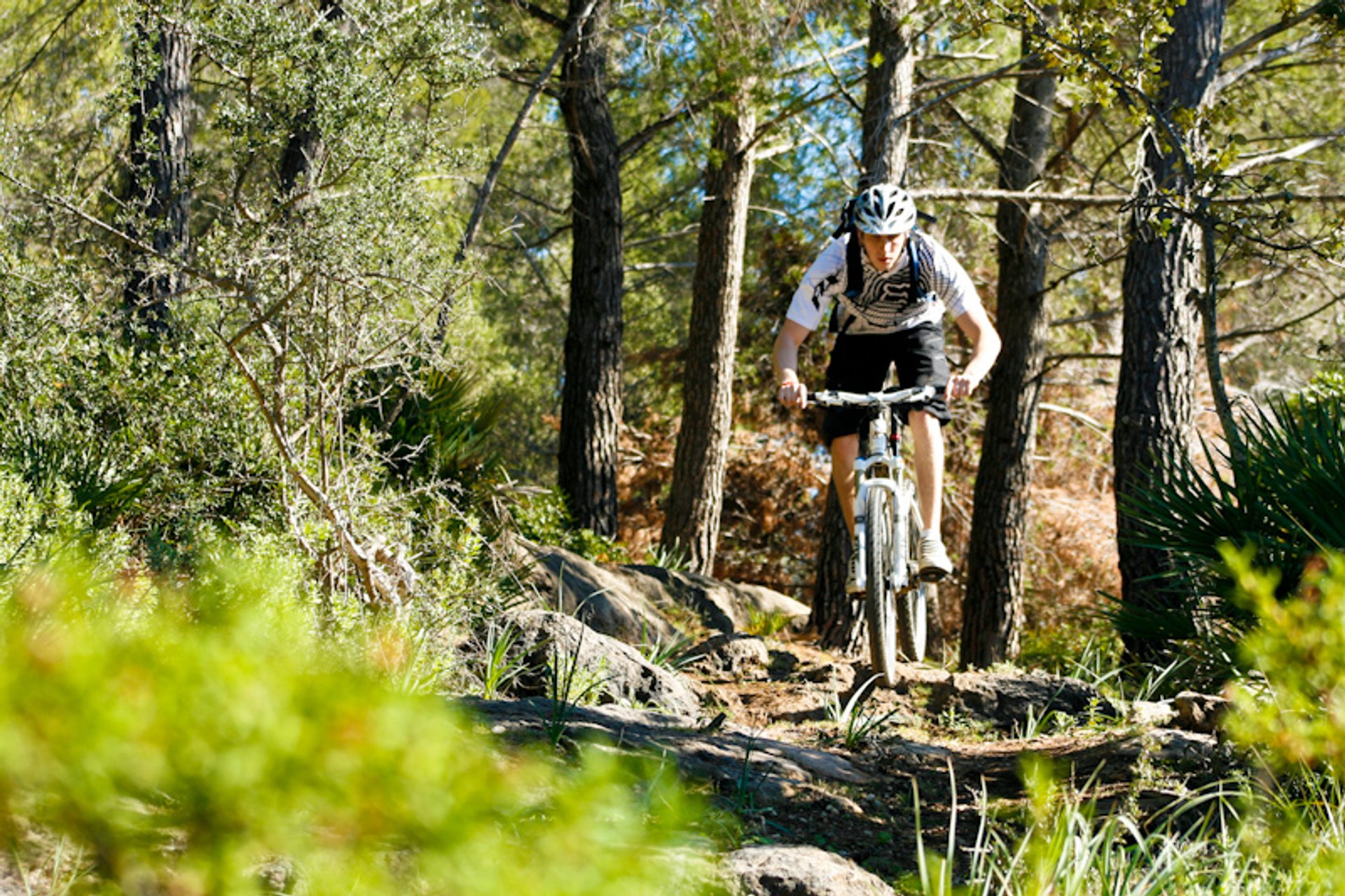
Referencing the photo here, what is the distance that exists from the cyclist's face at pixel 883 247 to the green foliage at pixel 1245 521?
152 centimetres

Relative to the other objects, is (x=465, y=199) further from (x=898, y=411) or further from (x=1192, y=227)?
(x=898, y=411)

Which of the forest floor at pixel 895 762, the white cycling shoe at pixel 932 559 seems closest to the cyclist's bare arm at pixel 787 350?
the white cycling shoe at pixel 932 559

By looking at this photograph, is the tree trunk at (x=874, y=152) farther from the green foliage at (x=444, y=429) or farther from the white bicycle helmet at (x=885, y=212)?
the white bicycle helmet at (x=885, y=212)

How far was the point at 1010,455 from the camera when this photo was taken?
1165 centimetres

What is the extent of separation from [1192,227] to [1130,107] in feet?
12.4

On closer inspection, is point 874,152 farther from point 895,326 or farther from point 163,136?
point 163,136

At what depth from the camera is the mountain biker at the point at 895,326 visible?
577cm

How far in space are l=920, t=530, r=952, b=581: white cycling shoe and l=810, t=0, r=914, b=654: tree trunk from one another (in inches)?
143

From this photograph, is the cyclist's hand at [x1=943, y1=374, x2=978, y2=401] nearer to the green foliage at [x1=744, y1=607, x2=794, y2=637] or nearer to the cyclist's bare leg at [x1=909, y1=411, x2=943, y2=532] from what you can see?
the cyclist's bare leg at [x1=909, y1=411, x2=943, y2=532]

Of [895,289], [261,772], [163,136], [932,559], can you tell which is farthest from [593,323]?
[261,772]

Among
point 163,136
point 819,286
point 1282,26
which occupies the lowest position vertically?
point 819,286

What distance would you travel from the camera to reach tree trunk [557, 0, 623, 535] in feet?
38.8

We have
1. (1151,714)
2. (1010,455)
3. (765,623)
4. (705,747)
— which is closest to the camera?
(705,747)

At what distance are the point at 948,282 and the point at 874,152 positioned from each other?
165 inches
